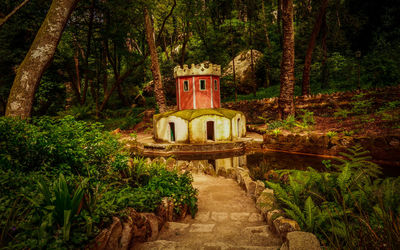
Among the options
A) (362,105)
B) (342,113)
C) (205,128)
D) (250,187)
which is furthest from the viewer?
(205,128)

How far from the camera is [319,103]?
1402 cm

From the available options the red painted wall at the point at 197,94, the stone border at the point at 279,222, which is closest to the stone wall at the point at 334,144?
the red painted wall at the point at 197,94

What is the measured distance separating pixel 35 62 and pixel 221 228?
20.1 feet

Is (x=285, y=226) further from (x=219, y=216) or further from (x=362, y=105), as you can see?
(x=362, y=105)

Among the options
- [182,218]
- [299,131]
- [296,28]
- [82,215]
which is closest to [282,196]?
[182,218]

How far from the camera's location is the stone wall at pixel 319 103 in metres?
11.4

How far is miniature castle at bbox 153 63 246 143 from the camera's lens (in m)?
13.2

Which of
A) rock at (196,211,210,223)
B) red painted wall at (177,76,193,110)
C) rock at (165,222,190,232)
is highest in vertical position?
red painted wall at (177,76,193,110)

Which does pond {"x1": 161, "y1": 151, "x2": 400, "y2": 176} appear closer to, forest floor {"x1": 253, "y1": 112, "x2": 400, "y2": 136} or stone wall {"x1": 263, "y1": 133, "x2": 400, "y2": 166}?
stone wall {"x1": 263, "y1": 133, "x2": 400, "y2": 166}

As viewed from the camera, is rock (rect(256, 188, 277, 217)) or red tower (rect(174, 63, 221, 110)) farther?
red tower (rect(174, 63, 221, 110))

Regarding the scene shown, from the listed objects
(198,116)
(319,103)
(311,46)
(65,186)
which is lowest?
(65,186)

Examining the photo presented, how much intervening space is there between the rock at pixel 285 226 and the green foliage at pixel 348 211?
9 cm

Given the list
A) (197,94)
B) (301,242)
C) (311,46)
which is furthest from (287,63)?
(301,242)

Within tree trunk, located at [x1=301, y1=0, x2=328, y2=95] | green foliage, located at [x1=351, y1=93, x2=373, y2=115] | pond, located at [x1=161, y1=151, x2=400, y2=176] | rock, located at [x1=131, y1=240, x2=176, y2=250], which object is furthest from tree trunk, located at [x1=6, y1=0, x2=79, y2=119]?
tree trunk, located at [x1=301, y1=0, x2=328, y2=95]
